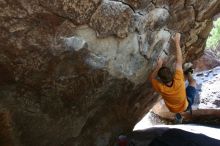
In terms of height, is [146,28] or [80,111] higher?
[146,28]

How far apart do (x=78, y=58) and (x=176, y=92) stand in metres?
1.64

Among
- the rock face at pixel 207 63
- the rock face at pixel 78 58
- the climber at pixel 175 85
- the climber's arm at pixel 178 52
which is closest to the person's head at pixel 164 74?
the climber at pixel 175 85

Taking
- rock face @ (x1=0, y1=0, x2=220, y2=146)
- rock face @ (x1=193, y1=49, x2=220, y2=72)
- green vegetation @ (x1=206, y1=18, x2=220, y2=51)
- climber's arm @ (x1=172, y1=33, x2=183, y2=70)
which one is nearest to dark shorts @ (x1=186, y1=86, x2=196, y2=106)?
rock face @ (x1=0, y1=0, x2=220, y2=146)

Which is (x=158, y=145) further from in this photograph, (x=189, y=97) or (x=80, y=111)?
(x=80, y=111)

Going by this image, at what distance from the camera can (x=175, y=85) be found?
526cm

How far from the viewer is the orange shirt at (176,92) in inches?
205

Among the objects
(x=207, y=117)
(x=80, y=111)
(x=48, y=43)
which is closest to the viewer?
(x=48, y=43)

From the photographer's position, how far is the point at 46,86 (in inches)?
181

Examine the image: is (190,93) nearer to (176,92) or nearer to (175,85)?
(176,92)

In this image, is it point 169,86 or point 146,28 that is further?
point 169,86

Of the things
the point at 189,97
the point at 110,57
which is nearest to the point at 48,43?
the point at 110,57

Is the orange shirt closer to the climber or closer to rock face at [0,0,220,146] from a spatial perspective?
the climber

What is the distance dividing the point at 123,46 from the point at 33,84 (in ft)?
4.03

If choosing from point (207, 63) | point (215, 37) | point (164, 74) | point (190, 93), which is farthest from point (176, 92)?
point (215, 37)
